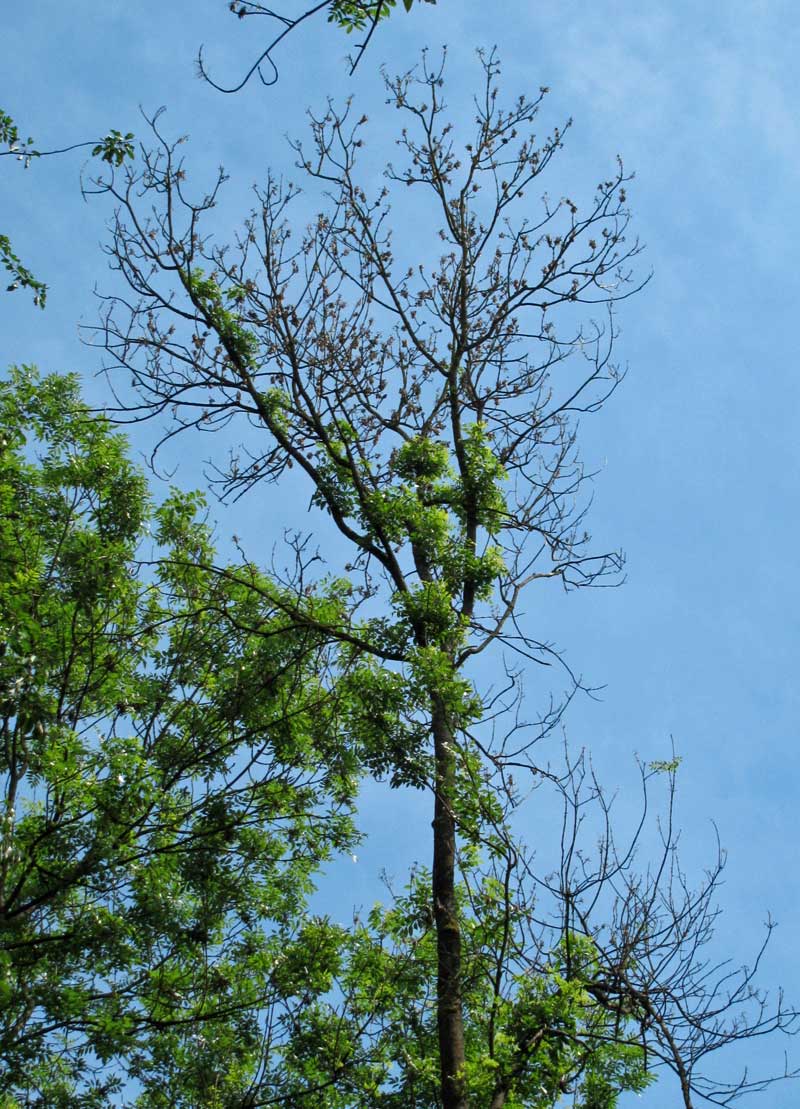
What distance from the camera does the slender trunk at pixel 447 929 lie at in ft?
31.1

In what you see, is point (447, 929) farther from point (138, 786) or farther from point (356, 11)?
point (356, 11)

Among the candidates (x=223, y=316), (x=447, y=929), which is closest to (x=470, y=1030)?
(x=447, y=929)

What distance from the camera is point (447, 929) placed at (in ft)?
Answer: 33.3

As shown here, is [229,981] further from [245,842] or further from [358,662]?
[358,662]

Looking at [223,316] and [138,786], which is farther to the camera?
[223,316]

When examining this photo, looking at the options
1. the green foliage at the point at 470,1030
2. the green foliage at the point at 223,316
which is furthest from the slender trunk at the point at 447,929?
the green foliage at the point at 223,316

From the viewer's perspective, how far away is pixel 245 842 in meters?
10.9

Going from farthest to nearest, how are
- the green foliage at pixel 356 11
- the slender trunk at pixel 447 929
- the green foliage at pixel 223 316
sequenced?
the green foliage at pixel 223 316
the slender trunk at pixel 447 929
the green foliage at pixel 356 11

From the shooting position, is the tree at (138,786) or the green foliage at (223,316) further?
the green foliage at (223,316)

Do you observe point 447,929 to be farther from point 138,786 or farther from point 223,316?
point 223,316

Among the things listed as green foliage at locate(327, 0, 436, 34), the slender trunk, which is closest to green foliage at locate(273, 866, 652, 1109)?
the slender trunk

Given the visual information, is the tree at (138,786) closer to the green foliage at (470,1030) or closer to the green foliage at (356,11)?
the green foliage at (470,1030)

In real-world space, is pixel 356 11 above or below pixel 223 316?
below

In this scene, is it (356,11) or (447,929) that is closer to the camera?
(356,11)
